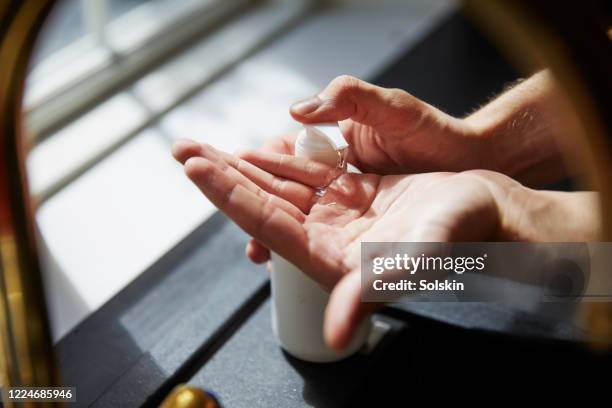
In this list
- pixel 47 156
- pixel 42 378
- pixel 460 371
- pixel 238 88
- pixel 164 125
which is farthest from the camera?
pixel 238 88

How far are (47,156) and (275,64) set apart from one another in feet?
1.50

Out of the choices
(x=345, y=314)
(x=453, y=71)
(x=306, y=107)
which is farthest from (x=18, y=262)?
(x=453, y=71)

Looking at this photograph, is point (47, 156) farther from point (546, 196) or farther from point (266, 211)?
point (546, 196)

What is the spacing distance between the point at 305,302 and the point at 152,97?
604 millimetres

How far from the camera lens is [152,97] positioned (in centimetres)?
114

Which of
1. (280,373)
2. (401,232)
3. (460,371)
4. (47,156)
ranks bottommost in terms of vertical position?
(460,371)

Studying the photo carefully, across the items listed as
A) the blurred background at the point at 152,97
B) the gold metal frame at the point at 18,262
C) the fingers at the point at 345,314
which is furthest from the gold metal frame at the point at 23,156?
the blurred background at the point at 152,97

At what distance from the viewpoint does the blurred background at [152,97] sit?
0.88 metres

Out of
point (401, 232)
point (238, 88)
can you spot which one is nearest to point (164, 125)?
point (238, 88)

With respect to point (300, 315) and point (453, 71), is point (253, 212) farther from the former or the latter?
point (453, 71)

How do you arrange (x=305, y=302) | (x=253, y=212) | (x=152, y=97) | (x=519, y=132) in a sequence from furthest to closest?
(x=152, y=97) → (x=519, y=132) → (x=305, y=302) → (x=253, y=212)

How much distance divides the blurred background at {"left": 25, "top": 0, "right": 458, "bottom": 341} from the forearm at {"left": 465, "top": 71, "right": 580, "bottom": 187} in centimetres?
Answer: 38

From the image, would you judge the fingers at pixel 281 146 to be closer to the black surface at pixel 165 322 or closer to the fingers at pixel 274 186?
the fingers at pixel 274 186

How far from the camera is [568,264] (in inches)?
21.9
